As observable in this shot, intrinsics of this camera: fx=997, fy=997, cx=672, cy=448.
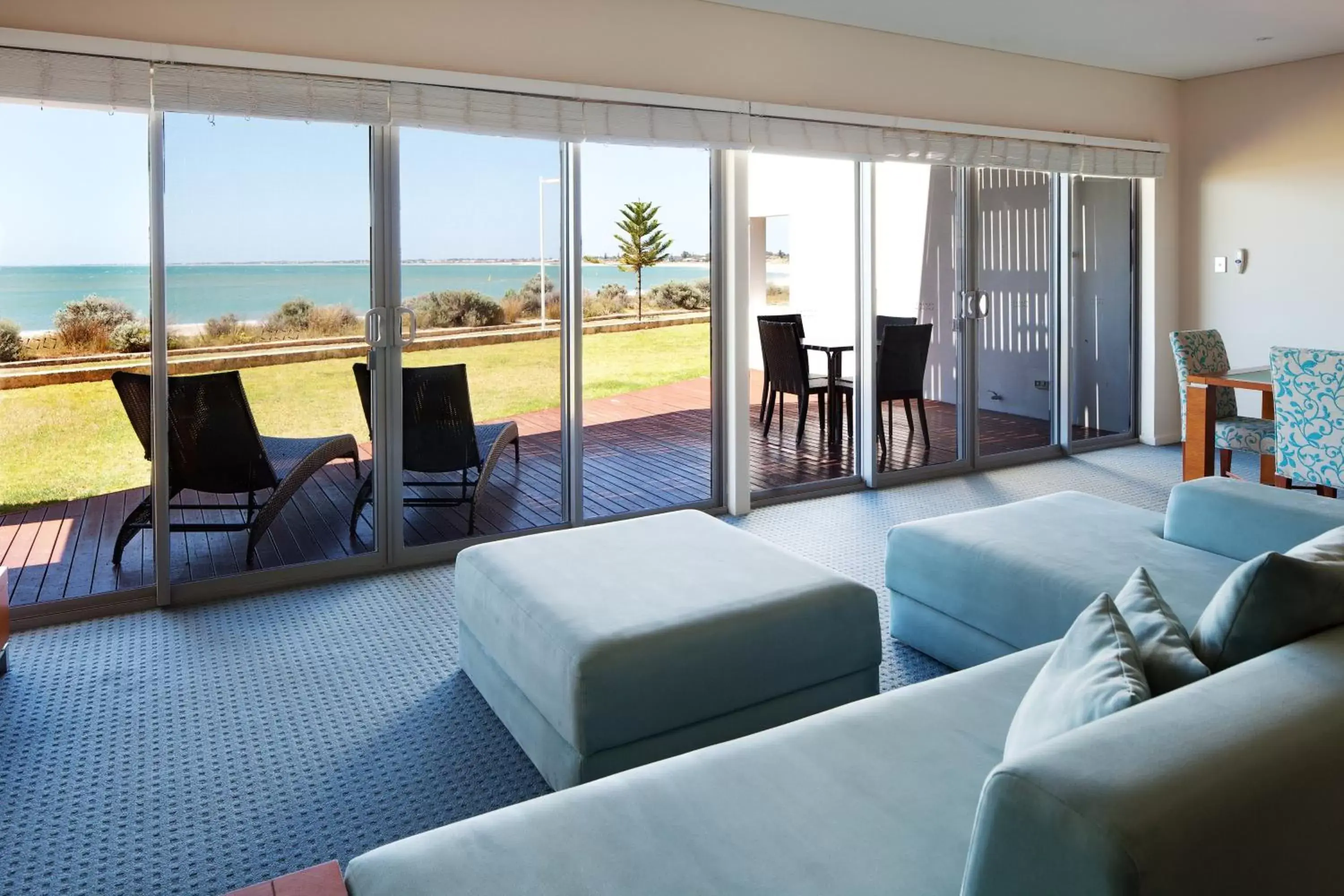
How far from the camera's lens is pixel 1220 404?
17.9 ft

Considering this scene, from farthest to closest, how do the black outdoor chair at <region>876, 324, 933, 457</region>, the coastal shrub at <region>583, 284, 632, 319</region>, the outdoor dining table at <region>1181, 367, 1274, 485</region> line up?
the black outdoor chair at <region>876, 324, 933, 457</region> → the outdoor dining table at <region>1181, 367, 1274, 485</region> → the coastal shrub at <region>583, 284, 632, 319</region>

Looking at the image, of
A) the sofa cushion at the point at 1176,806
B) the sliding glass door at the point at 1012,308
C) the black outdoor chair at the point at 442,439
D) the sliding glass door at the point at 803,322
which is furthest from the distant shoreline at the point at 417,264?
the sofa cushion at the point at 1176,806

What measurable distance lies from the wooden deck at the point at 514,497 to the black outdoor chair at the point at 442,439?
51 millimetres

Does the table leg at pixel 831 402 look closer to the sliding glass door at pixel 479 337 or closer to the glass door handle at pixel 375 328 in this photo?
the sliding glass door at pixel 479 337

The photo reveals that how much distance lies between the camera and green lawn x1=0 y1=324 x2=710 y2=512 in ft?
12.2

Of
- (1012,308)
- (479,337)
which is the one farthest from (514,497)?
(1012,308)

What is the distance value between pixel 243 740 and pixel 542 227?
2.64 meters

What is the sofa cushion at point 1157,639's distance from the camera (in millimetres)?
1492

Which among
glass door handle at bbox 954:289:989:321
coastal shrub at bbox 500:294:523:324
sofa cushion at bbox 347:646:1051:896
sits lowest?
sofa cushion at bbox 347:646:1051:896

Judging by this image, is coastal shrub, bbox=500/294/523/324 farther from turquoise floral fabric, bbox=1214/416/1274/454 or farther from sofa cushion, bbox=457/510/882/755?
turquoise floral fabric, bbox=1214/416/1274/454

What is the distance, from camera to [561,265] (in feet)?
15.2

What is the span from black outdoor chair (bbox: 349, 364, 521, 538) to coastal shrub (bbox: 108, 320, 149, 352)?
2.61 ft

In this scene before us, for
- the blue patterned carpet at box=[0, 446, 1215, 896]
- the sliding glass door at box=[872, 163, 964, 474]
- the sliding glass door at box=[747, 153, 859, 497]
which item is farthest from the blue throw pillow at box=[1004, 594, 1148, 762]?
the sliding glass door at box=[872, 163, 964, 474]

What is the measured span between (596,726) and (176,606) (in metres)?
2.42
